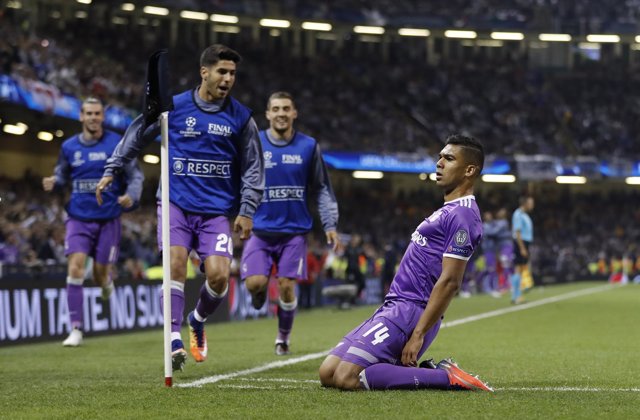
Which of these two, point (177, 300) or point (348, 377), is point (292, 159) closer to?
point (177, 300)

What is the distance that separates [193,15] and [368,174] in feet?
33.6

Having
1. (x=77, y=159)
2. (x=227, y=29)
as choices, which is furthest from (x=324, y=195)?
(x=227, y=29)

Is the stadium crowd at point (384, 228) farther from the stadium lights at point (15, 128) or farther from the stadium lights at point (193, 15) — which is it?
the stadium lights at point (193, 15)

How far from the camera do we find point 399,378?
282 inches

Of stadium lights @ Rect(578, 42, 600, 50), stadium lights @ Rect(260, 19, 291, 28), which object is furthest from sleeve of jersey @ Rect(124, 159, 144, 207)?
stadium lights @ Rect(578, 42, 600, 50)

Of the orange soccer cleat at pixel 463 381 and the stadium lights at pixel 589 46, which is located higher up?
the stadium lights at pixel 589 46

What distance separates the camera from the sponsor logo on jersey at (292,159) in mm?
11336

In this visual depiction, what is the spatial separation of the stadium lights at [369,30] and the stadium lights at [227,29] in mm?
6005

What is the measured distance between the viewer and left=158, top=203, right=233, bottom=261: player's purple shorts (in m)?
8.73

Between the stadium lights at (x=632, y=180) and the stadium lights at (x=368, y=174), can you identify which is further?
the stadium lights at (x=632, y=180)

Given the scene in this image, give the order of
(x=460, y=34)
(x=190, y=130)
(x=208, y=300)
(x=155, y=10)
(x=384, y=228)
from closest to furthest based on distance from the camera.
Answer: (x=190, y=130) < (x=208, y=300) < (x=155, y=10) < (x=384, y=228) < (x=460, y=34)

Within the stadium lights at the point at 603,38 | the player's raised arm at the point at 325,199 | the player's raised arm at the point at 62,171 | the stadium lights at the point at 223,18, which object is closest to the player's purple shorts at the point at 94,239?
the player's raised arm at the point at 62,171

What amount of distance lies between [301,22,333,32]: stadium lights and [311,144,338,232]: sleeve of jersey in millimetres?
41014

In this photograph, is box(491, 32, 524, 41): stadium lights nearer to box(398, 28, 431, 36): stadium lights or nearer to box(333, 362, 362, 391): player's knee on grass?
box(398, 28, 431, 36): stadium lights
